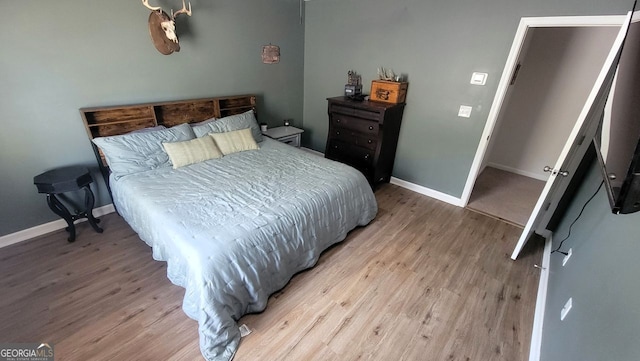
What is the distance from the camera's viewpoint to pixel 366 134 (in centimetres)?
318

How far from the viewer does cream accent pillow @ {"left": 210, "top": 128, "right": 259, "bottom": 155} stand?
2740mm

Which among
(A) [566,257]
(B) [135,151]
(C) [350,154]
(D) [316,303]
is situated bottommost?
(D) [316,303]

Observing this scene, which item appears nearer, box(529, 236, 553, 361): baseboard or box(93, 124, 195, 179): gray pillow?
box(529, 236, 553, 361): baseboard

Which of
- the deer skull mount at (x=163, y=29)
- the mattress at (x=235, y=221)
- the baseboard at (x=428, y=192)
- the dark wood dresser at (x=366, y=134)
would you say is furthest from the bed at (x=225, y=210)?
the baseboard at (x=428, y=192)

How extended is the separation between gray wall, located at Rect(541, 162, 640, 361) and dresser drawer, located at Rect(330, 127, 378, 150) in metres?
1.91

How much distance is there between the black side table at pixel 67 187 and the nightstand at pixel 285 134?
6.44 ft

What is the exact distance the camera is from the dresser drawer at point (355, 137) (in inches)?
124

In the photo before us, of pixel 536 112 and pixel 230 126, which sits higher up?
pixel 536 112

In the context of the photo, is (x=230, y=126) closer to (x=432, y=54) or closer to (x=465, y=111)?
(x=432, y=54)

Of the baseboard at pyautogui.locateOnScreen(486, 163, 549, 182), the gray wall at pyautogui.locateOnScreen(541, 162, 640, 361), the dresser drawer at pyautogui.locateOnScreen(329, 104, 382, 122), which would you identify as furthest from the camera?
the baseboard at pyautogui.locateOnScreen(486, 163, 549, 182)

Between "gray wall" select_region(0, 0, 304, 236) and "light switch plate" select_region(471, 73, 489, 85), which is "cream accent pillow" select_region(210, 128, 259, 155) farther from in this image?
"light switch plate" select_region(471, 73, 489, 85)

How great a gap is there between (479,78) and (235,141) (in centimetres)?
262

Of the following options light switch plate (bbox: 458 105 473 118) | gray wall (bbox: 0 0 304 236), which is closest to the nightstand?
gray wall (bbox: 0 0 304 236)

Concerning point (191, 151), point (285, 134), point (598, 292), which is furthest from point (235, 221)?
point (285, 134)
